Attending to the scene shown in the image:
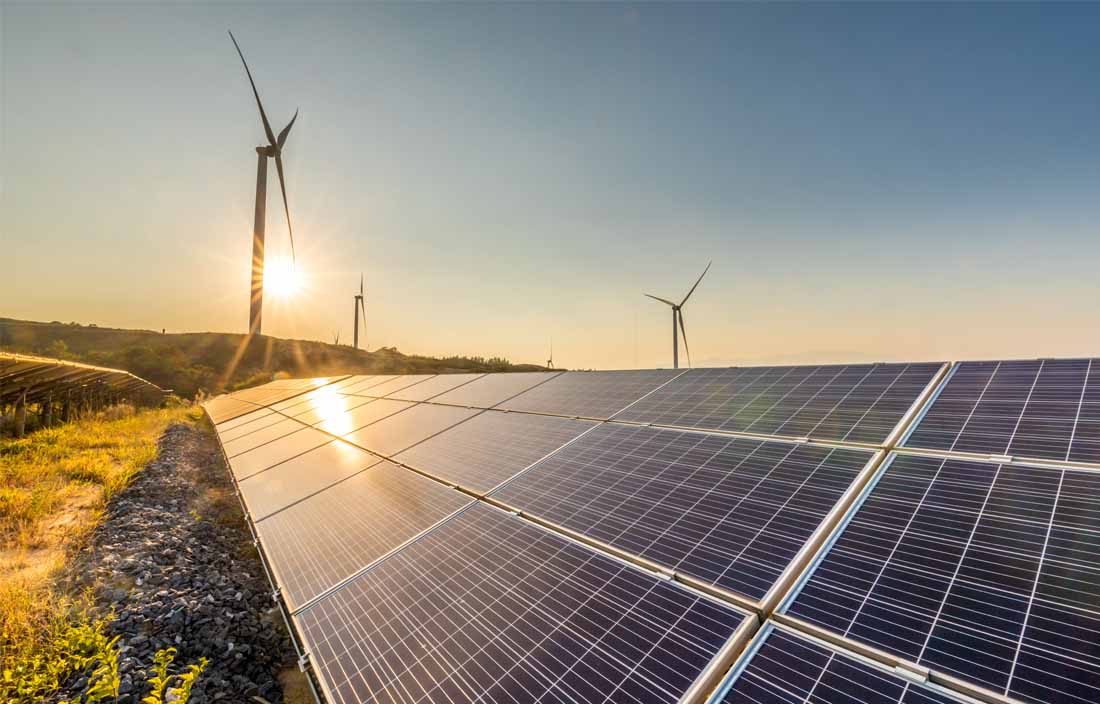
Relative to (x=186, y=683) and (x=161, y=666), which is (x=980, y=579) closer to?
(x=186, y=683)

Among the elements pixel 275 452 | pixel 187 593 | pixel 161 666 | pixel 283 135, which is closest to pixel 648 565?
pixel 161 666

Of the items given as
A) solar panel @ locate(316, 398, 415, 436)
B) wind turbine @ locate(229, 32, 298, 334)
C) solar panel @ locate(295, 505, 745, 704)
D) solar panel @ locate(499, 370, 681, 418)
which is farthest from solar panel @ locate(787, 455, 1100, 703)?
wind turbine @ locate(229, 32, 298, 334)

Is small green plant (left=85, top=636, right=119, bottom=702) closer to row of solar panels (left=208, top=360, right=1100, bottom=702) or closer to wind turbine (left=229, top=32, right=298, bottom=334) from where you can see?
row of solar panels (left=208, top=360, right=1100, bottom=702)

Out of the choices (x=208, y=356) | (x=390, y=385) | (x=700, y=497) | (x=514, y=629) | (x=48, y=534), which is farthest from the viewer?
(x=208, y=356)

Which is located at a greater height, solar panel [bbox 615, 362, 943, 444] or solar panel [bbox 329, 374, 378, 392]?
solar panel [bbox 615, 362, 943, 444]

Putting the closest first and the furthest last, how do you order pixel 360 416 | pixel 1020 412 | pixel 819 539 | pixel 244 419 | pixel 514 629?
1. pixel 514 629
2. pixel 819 539
3. pixel 1020 412
4. pixel 360 416
5. pixel 244 419

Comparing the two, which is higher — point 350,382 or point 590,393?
point 590,393

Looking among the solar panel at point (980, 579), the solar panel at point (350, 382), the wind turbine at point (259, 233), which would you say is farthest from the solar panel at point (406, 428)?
the wind turbine at point (259, 233)
